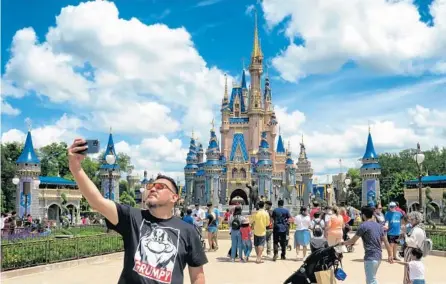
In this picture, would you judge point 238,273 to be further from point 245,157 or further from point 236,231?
point 245,157

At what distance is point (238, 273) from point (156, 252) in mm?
8227

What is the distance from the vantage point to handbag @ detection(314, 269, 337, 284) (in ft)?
21.8

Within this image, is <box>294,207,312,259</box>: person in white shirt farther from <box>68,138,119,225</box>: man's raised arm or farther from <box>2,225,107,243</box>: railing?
<box>68,138,119,225</box>: man's raised arm

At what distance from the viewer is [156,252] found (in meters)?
3.50

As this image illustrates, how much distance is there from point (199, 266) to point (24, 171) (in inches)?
1685

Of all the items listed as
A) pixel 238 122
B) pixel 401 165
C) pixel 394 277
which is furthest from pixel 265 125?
pixel 394 277

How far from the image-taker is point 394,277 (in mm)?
10562

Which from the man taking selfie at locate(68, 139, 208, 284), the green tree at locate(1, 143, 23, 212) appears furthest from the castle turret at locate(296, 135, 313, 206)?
the man taking selfie at locate(68, 139, 208, 284)

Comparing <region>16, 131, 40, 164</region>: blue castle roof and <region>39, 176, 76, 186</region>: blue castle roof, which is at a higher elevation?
<region>16, 131, 40, 164</region>: blue castle roof

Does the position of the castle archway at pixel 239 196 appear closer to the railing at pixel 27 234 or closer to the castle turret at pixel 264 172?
the castle turret at pixel 264 172

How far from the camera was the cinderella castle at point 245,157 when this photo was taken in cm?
6350

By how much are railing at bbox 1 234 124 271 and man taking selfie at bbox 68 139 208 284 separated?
8.75 m

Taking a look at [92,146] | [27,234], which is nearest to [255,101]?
[27,234]

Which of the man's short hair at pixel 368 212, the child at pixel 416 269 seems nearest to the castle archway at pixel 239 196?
the man's short hair at pixel 368 212
